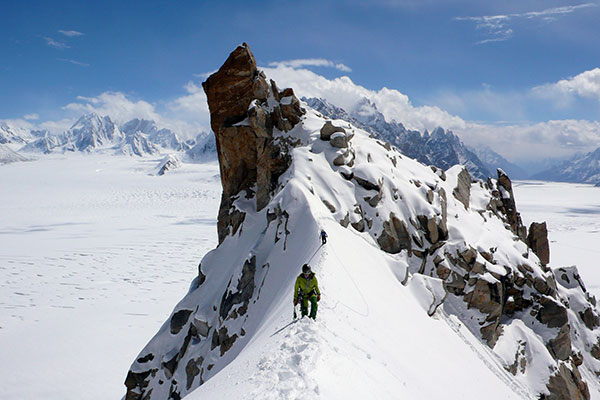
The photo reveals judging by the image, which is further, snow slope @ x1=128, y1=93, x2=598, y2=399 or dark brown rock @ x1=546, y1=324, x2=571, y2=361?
dark brown rock @ x1=546, y1=324, x2=571, y2=361

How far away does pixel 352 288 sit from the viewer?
12.6 m

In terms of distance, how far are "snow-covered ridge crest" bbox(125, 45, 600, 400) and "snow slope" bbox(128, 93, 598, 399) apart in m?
0.07

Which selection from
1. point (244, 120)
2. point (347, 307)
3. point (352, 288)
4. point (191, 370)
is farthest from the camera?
point (244, 120)

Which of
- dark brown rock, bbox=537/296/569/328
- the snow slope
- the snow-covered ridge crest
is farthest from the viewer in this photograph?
dark brown rock, bbox=537/296/569/328

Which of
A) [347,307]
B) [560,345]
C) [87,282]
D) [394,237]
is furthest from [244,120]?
[87,282]

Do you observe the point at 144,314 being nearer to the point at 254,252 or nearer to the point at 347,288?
the point at 254,252

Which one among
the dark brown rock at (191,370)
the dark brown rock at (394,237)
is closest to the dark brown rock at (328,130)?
the dark brown rock at (394,237)

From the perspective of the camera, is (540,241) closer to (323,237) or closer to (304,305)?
(323,237)

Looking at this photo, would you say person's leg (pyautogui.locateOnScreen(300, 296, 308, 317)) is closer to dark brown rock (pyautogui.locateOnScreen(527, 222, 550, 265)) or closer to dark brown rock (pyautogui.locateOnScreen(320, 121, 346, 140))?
dark brown rock (pyautogui.locateOnScreen(320, 121, 346, 140))

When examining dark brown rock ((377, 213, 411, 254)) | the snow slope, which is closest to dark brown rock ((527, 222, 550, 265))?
the snow slope

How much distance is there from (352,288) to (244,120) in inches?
591

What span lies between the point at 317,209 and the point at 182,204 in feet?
274

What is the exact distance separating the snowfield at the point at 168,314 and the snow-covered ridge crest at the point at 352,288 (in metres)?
0.09

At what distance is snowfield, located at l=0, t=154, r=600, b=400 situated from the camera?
7.72m
